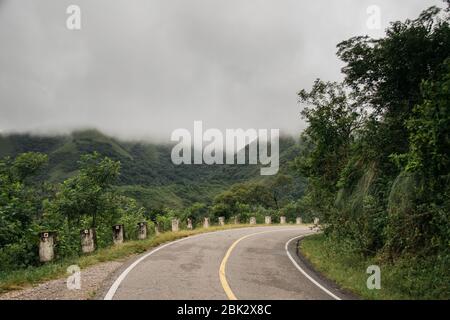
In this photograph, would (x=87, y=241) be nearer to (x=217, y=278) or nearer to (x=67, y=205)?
(x=217, y=278)

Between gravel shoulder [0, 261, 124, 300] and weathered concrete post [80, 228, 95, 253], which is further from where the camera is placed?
weathered concrete post [80, 228, 95, 253]

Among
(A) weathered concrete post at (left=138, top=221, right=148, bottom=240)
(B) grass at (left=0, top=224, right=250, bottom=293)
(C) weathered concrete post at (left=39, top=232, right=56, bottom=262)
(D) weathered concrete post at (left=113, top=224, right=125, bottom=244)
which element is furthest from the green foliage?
(B) grass at (left=0, top=224, right=250, bottom=293)

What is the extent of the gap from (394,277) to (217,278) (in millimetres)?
4823

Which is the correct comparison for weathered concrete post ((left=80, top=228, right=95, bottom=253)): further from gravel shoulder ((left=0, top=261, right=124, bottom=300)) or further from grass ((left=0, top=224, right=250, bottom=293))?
gravel shoulder ((left=0, top=261, right=124, bottom=300))

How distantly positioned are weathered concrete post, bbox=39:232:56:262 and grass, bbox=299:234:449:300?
889 centimetres

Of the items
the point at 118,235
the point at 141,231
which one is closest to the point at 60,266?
the point at 118,235

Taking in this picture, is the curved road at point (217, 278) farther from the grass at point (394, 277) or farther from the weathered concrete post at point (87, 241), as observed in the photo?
the weathered concrete post at point (87, 241)

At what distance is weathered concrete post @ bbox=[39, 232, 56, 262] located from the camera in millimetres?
11469

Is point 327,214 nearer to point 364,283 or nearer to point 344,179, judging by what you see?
point 344,179

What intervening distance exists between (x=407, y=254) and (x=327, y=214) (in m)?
6.48

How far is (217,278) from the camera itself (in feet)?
29.9

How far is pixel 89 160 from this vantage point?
22.2m
